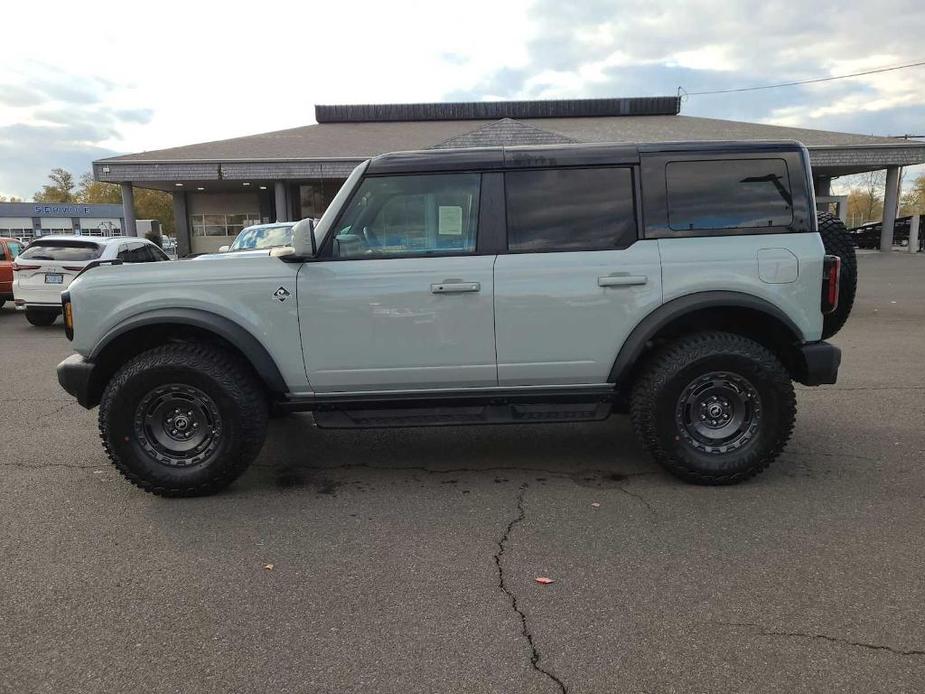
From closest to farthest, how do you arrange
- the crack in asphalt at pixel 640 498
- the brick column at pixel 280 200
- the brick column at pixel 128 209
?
1. the crack in asphalt at pixel 640 498
2. the brick column at pixel 280 200
3. the brick column at pixel 128 209

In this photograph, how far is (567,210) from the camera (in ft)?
13.8

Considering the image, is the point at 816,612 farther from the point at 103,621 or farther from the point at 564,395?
the point at 103,621

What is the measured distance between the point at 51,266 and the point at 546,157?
1101 centimetres

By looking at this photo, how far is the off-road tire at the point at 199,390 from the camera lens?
4074 mm

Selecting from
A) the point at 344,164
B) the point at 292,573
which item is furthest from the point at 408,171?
the point at 344,164

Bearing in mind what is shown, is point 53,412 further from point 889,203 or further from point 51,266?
point 889,203

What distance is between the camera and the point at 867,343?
9.21m

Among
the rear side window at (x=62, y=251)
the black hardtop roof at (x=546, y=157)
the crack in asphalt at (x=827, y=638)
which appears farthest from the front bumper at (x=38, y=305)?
the crack in asphalt at (x=827, y=638)

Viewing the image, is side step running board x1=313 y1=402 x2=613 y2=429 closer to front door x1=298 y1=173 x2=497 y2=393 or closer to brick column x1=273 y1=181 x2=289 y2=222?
front door x1=298 y1=173 x2=497 y2=393

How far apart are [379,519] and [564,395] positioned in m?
1.35

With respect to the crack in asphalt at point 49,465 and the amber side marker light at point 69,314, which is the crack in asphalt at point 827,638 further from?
the crack in asphalt at point 49,465

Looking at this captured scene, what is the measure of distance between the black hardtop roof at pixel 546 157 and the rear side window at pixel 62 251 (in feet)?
33.2

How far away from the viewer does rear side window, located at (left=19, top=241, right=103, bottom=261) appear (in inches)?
476

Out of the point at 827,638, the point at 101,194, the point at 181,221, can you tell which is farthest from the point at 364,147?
the point at 101,194
